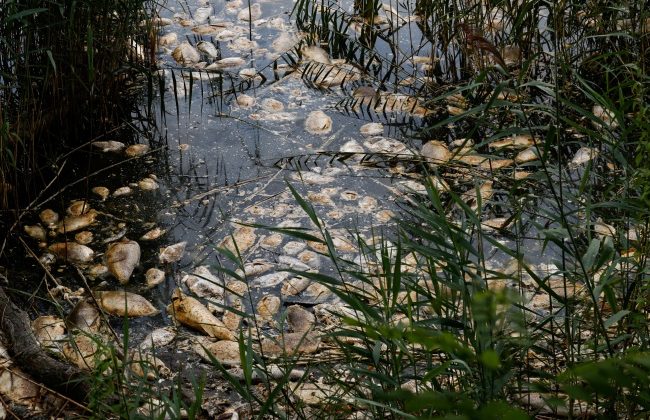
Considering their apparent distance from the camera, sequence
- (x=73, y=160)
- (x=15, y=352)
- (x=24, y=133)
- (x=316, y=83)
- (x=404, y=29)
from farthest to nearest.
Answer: (x=404, y=29) → (x=316, y=83) → (x=73, y=160) → (x=24, y=133) → (x=15, y=352)

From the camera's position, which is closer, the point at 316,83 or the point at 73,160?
the point at 73,160

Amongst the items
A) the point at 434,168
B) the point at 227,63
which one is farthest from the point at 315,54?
the point at 434,168

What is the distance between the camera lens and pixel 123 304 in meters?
1.97

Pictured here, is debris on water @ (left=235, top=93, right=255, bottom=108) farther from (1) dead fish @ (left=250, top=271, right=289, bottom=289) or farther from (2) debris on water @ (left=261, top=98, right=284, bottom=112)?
(1) dead fish @ (left=250, top=271, right=289, bottom=289)

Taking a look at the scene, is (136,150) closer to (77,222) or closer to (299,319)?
(77,222)

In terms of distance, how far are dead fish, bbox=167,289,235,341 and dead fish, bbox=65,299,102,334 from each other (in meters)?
0.17

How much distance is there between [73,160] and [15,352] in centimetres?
97

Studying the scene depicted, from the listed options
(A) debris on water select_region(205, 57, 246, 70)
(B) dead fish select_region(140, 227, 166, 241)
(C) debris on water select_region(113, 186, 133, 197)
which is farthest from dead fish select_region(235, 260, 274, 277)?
(A) debris on water select_region(205, 57, 246, 70)

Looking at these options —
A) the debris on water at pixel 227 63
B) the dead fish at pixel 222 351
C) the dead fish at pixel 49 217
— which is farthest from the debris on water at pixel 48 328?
the debris on water at pixel 227 63

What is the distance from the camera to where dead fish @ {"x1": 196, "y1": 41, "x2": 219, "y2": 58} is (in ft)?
10.3

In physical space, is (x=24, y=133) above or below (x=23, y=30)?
below

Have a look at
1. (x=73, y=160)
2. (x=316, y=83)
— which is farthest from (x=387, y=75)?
(x=73, y=160)

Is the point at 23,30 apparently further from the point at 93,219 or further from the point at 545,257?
the point at 545,257

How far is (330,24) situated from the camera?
130 inches
